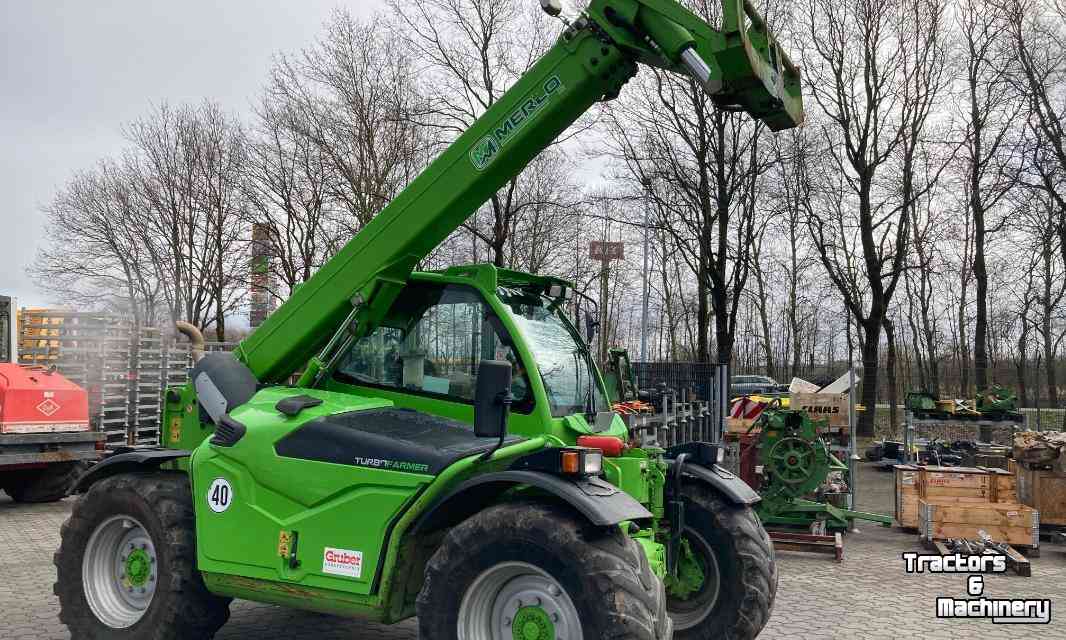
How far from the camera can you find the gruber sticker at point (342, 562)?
185 inches

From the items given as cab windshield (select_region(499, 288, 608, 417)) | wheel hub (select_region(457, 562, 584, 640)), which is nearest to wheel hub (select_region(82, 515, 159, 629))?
wheel hub (select_region(457, 562, 584, 640))

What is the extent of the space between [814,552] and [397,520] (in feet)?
22.9

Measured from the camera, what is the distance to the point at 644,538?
5406mm

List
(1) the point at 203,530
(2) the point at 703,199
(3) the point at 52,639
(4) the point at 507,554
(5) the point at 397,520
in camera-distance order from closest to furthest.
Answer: (4) the point at 507,554 → (5) the point at 397,520 → (1) the point at 203,530 → (3) the point at 52,639 → (2) the point at 703,199

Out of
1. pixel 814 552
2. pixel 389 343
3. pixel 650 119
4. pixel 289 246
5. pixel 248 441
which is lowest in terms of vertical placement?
pixel 814 552

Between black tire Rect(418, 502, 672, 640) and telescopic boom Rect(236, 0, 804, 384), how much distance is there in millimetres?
2138

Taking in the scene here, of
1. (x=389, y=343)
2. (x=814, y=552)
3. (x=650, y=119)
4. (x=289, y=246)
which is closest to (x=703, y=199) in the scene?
(x=650, y=119)

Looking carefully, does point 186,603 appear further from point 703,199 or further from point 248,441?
point 703,199

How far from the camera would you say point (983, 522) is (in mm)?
10617

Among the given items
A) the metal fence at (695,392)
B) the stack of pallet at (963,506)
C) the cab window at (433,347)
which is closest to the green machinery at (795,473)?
the stack of pallet at (963,506)

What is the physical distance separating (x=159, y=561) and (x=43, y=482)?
355 inches

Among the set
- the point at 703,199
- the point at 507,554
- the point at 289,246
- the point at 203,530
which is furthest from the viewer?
the point at 289,246

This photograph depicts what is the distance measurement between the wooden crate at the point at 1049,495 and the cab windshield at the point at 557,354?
25.6 ft

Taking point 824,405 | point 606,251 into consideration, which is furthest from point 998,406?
point 606,251
